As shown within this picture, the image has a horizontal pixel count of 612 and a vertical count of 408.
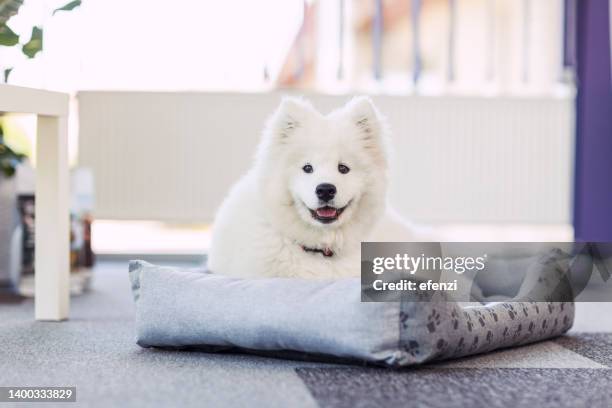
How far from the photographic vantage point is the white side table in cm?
262

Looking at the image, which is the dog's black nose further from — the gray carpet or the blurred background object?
the blurred background object

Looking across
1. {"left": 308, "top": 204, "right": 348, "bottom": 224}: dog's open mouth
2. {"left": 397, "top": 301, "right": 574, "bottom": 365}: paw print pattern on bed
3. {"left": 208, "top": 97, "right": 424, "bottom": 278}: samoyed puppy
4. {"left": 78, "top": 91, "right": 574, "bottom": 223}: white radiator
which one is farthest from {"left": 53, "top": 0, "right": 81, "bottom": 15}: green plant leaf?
{"left": 78, "top": 91, "right": 574, "bottom": 223}: white radiator

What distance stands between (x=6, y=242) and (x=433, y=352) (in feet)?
6.62

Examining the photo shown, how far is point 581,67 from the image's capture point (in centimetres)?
439

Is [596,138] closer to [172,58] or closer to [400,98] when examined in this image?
[400,98]

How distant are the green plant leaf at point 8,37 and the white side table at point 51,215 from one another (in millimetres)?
247

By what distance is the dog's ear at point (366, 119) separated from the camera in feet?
7.76

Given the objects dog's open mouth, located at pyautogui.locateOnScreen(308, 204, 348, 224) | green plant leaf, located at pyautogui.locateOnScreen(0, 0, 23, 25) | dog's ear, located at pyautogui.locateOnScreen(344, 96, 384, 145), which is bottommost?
dog's open mouth, located at pyautogui.locateOnScreen(308, 204, 348, 224)

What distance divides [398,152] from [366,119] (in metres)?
2.53

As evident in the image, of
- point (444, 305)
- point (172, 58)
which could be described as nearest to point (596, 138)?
point (172, 58)

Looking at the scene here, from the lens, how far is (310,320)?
6.11 feet

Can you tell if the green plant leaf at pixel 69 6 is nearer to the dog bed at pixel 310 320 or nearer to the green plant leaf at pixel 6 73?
the green plant leaf at pixel 6 73
